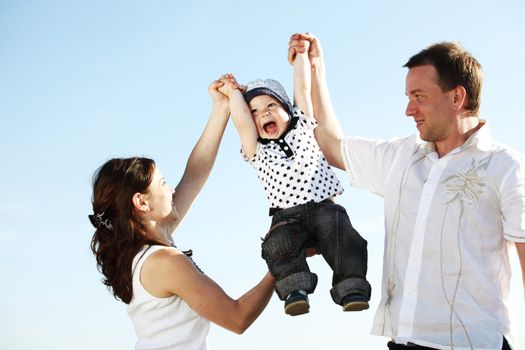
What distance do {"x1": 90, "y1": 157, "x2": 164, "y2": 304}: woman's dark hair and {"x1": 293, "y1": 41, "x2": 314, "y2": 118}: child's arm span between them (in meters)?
1.13

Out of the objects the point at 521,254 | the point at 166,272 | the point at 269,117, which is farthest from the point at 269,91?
the point at 521,254

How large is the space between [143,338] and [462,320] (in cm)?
197

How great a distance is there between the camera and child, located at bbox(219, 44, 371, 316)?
154 inches

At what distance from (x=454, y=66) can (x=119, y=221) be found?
7.52 feet

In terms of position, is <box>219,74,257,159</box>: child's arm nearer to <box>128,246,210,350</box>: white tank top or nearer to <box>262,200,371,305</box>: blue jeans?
<box>262,200,371,305</box>: blue jeans

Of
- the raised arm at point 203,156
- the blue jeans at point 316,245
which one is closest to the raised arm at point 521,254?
the blue jeans at point 316,245

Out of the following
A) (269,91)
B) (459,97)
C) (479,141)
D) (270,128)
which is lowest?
(479,141)

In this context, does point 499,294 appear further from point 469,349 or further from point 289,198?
point 289,198

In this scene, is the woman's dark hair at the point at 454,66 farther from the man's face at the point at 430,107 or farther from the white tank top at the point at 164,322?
the white tank top at the point at 164,322

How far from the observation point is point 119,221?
4363 mm

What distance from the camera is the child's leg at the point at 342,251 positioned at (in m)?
3.87

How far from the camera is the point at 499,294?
3.60 metres

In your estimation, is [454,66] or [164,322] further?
[164,322]

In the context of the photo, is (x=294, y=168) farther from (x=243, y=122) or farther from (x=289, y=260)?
(x=289, y=260)
